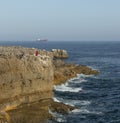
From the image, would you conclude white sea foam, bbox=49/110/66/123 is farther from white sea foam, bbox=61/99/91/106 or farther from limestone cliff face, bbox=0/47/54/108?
white sea foam, bbox=61/99/91/106

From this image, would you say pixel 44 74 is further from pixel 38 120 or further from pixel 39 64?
pixel 38 120

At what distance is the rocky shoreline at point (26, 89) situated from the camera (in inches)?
1842

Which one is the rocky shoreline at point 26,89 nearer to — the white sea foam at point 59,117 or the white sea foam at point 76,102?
the white sea foam at point 59,117

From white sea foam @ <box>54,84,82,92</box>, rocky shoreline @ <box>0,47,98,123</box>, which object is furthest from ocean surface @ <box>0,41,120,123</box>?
rocky shoreline @ <box>0,47,98,123</box>

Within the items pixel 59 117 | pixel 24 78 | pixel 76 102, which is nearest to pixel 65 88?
pixel 76 102

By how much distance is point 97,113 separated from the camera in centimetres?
5309

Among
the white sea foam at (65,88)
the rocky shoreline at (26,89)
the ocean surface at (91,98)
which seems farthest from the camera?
the white sea foam at (65,88)

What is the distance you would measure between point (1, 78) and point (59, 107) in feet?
30.9

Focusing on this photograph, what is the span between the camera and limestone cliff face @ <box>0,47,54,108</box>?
48.4 meters

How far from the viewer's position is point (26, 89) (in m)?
51.4

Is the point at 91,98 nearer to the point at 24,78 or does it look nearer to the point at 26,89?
the point at 26,89

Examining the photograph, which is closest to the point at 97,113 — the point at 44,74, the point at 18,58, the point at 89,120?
the point at 89,120

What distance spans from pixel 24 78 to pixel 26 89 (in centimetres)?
158

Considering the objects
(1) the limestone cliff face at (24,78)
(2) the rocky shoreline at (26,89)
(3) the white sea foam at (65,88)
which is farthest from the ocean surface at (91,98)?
(1) the limestone cliff face at (24,78)
